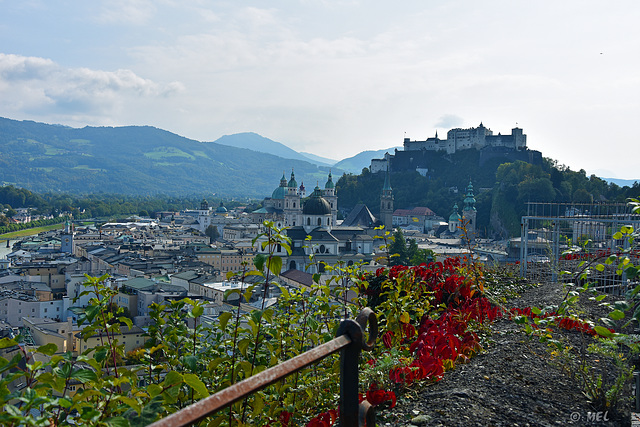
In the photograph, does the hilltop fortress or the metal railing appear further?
the hilltop fortress

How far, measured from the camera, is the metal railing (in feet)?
4.47

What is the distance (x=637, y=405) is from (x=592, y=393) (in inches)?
12.2

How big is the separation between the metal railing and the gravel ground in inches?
32.9

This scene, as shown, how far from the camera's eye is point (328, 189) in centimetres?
5747

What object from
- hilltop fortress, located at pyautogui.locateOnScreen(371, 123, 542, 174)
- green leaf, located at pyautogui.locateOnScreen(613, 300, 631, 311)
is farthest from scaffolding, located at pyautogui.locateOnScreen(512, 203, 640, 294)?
hilltop fortress, located at pyautogui.locateOnScreen(371, 123, 542, 174)

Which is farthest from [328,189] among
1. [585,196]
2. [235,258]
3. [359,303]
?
[359,303]

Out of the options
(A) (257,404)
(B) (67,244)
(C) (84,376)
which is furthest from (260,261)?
(B) (67,244)

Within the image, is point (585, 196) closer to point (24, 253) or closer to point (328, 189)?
point (328, 189)

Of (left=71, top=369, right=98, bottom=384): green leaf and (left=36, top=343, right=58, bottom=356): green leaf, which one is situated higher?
(left=36, top=343, right=58, bottom=356): green leaf

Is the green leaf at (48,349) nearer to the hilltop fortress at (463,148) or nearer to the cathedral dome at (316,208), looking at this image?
the cathedral dome at (316,208)

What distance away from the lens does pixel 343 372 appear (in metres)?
1.82

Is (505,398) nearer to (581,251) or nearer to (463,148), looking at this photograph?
(581,251)

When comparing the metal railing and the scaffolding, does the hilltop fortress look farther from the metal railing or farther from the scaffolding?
the metal railing

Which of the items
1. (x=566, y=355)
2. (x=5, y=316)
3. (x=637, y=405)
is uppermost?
(x=566, y=355)
